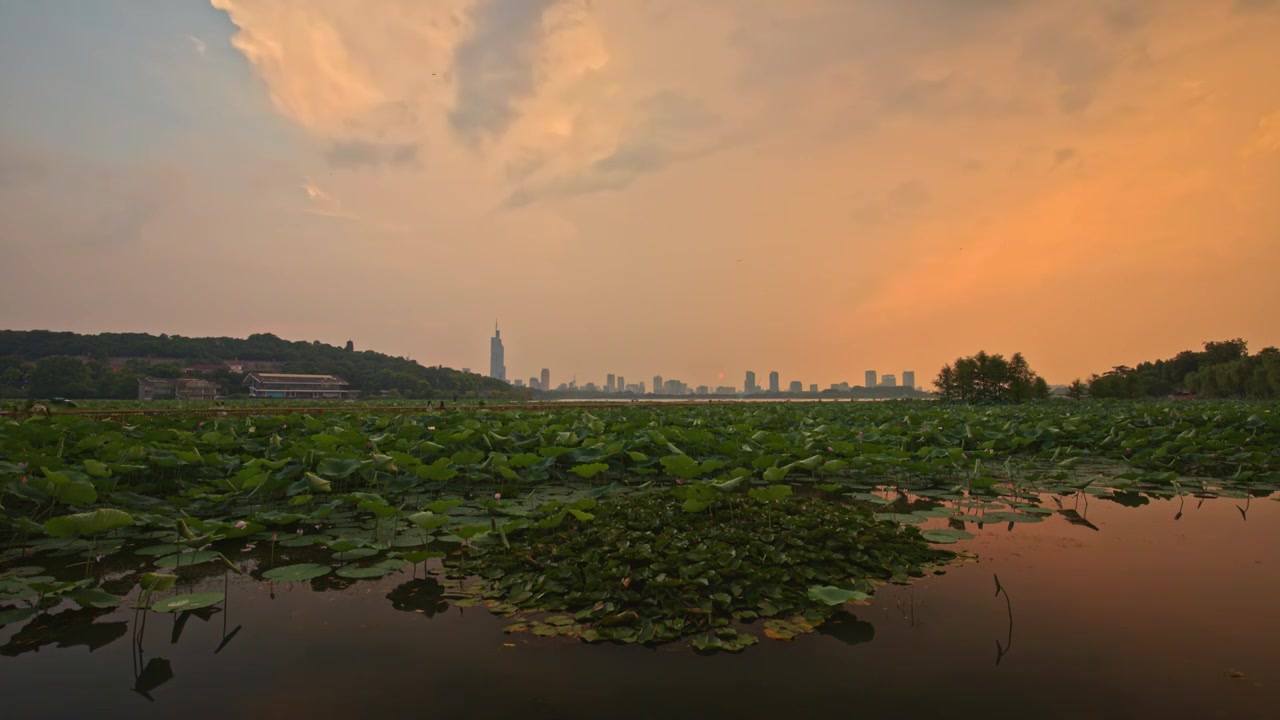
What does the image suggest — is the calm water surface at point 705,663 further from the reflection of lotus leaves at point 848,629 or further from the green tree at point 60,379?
the green tree at point 60,379

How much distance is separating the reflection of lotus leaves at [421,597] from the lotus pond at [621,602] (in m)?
0.03

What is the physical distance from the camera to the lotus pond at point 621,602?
7.62 ft

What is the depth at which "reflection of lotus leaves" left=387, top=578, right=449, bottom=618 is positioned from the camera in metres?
3.25

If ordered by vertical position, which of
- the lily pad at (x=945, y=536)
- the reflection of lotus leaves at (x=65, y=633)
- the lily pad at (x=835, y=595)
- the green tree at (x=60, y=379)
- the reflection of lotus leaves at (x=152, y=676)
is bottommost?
the reflection of lotus leaves at (x=152, y=676)

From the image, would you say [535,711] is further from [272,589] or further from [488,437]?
[488,437]

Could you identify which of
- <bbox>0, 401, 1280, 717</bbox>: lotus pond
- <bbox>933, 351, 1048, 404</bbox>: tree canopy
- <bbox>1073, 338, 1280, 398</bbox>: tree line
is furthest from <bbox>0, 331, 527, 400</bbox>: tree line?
<bbox>0, 401, 1280, 717</bbox>: lotus pond

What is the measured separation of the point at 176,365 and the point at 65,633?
96911 mm

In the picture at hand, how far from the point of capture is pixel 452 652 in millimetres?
2703

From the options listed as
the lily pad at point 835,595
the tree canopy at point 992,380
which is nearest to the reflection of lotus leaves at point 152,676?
the lily pad at point 835,595

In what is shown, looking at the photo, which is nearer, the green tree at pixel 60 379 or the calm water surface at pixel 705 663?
the calm water surface at pixel 705 663

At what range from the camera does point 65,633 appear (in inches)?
113

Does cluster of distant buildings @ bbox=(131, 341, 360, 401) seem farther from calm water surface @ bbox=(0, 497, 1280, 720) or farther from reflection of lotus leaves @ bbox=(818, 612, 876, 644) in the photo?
reflection of lotus leaves @ bbox=(818, 612, 876, 644)

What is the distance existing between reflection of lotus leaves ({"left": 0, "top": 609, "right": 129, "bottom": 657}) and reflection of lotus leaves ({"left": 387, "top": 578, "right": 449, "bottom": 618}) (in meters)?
1.27

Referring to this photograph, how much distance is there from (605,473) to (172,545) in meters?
4.49
